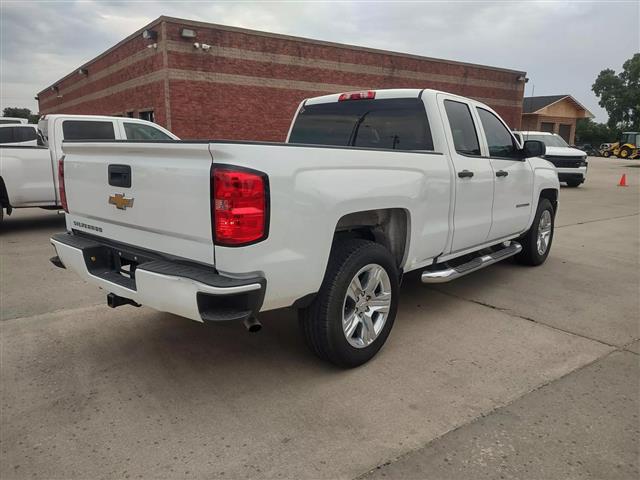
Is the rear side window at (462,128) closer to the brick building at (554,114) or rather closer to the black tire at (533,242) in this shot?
the black tire at (533,242)

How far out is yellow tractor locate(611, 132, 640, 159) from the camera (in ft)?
154

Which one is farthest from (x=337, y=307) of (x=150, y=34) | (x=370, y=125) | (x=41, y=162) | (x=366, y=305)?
(x=150, y=34)

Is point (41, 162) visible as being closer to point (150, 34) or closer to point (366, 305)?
point (366, 305)

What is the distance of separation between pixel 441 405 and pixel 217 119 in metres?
18.1

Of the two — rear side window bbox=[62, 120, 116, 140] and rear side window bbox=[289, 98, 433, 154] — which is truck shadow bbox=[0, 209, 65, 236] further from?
rear side window bbox=[289, 98, 433, 154]

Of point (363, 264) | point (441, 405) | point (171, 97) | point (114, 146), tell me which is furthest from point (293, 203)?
point (171, 97)

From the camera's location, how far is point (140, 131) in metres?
9.44

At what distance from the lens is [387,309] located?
12.2 feet

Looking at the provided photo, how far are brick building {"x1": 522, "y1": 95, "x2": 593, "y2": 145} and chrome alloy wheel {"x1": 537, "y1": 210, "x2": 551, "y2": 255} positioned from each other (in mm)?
43624

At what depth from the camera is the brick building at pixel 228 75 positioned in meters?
18.6

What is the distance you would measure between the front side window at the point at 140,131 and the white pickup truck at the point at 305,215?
5467mm

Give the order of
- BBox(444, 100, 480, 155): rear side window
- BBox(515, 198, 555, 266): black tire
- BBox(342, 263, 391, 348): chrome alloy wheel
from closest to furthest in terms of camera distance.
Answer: BBox(342, 263, 391, 348): chrome alloy wheel → BBox(444, 100, 480, 155): rear side window → BBox(515, 198, 555, 266): black tire

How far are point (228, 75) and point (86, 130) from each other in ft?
38.0

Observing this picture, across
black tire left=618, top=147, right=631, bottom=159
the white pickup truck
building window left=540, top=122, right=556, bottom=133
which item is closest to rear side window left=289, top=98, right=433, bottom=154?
the white pickup truck
